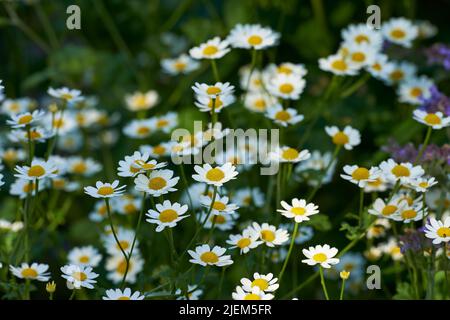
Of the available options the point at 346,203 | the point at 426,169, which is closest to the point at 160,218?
the point at 426,169

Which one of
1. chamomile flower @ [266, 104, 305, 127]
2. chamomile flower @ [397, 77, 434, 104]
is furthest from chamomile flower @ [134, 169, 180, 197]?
chamomile flower @ [397, 77, 434, 104]

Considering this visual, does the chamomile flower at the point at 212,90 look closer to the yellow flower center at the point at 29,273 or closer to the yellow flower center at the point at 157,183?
the yellow flower center at the point at 157,183

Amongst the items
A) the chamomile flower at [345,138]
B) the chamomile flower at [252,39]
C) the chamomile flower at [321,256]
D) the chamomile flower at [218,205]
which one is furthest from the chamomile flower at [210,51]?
the chamomile flower at [321,256]

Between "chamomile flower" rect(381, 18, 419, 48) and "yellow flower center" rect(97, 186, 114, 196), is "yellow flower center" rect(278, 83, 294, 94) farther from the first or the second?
"yellow flower center" rect(97, 186, 114, 196)

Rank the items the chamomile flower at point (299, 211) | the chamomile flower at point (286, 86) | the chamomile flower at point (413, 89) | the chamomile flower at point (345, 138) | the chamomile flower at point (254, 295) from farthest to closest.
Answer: the chamomile flower at point (413, 89), the chamomile flower at point (286, 86), the chamomile flower at point (345, 138), the chamomile flower at point (299, 211), the chamomile flower at point (254, 295)

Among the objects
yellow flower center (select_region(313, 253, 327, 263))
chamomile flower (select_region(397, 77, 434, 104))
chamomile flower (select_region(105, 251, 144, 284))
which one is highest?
chamomile flower (select_region(397, 77, 434, 104))

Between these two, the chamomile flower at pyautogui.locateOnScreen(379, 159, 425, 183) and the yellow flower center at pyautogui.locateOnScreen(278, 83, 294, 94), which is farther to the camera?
the yellow flower center at pyautogui.locateOnScreen(278, 83, 294, 94)

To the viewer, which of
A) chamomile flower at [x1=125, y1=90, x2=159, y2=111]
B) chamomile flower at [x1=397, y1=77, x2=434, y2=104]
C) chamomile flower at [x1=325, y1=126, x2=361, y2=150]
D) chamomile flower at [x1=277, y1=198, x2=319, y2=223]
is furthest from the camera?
chamomile flower at [x1=125, y1=90, x2=159, y2=111]
